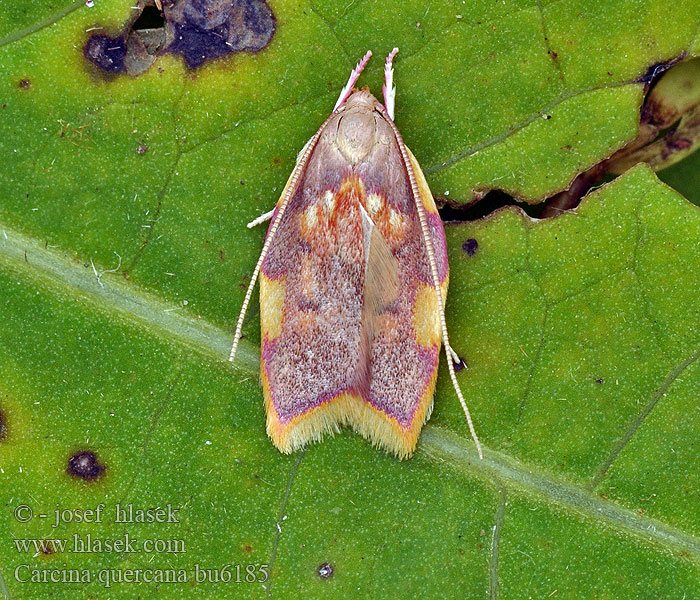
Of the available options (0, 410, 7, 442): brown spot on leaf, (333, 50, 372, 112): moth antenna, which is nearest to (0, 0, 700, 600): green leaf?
(0, 410, 7, 442): brown spot on leaf

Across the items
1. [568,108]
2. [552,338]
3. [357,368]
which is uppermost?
[568,108]

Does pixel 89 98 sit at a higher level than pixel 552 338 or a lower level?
higher

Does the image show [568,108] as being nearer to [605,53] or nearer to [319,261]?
[605,53]

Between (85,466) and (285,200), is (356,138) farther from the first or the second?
(85,466)

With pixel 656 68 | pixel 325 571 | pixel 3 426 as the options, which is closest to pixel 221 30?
pixel 656 68

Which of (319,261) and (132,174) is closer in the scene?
(319,261)

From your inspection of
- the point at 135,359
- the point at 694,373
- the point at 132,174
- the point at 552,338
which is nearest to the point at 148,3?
the point at 132,174
